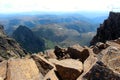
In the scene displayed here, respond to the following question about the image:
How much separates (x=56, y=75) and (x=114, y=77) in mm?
10697

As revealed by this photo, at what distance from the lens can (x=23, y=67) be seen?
2666cm

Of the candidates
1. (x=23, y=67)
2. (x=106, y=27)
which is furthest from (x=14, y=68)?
(x=106, y=27)

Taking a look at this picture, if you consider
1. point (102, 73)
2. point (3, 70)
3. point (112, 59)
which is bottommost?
point (3, 70)

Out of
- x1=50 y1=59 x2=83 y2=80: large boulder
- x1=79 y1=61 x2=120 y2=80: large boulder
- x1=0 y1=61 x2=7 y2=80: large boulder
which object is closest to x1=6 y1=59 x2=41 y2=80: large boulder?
x1=0 y1=61 x2=7 y2=80: large boulder

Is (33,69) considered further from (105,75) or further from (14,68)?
(105,75)

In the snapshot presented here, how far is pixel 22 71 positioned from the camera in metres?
25.3

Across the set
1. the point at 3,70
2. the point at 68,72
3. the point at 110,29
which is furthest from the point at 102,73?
the point at 110,29

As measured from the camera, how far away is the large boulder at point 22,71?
24.0 meters

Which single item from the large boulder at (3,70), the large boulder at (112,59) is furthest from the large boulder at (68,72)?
the large boulder at (3,70)

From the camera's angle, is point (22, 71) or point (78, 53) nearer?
point (22, 71)

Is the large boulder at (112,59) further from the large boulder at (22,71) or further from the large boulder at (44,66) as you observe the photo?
the large boulder at (44,66)

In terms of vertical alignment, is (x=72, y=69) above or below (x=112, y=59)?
below

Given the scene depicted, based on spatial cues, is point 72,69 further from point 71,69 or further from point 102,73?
point 102,73

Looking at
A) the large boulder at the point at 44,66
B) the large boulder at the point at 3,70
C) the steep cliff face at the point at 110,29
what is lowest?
the steep cliff face at the point at 110,29
